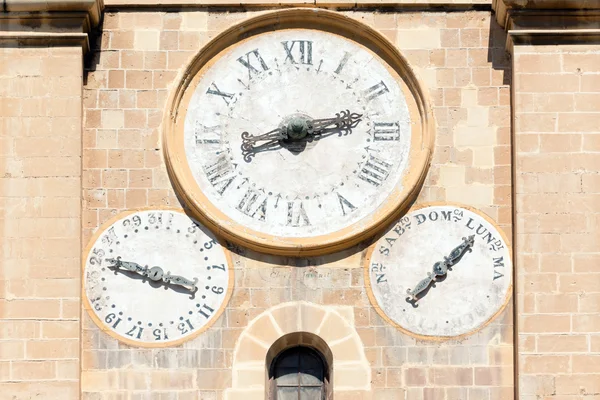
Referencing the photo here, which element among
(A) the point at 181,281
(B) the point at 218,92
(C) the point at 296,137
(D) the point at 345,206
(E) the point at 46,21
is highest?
(E) the point at 46,21

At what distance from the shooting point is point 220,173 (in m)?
26.7

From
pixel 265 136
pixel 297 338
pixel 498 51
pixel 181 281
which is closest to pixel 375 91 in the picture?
pixel 265 136

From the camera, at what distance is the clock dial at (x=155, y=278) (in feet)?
85.9

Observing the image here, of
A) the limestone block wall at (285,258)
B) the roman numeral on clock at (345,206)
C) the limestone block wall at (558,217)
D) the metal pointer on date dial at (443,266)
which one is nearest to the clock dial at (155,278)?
the limestone block wall at (285,258)

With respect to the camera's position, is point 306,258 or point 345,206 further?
point 345,206

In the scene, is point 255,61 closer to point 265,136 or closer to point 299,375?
point 265,136

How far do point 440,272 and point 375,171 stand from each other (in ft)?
4.18

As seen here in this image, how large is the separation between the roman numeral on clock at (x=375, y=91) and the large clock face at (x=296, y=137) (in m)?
0.01

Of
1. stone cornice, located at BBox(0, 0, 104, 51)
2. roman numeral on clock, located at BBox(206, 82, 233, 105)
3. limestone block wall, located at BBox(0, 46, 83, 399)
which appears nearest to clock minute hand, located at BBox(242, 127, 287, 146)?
roman numeral on clock, located at BBox(206, 82, 233, 105)

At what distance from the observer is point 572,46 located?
26609mm

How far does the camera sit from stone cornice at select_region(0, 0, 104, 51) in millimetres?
26688

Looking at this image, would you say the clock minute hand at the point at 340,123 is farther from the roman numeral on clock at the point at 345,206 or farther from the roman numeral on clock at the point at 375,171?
the roman numeral on clock at the point at 345,206

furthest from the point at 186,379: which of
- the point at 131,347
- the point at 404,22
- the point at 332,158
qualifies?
the point at 404,22

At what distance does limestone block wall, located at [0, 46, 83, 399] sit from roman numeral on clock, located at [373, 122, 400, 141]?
303 centimetres
